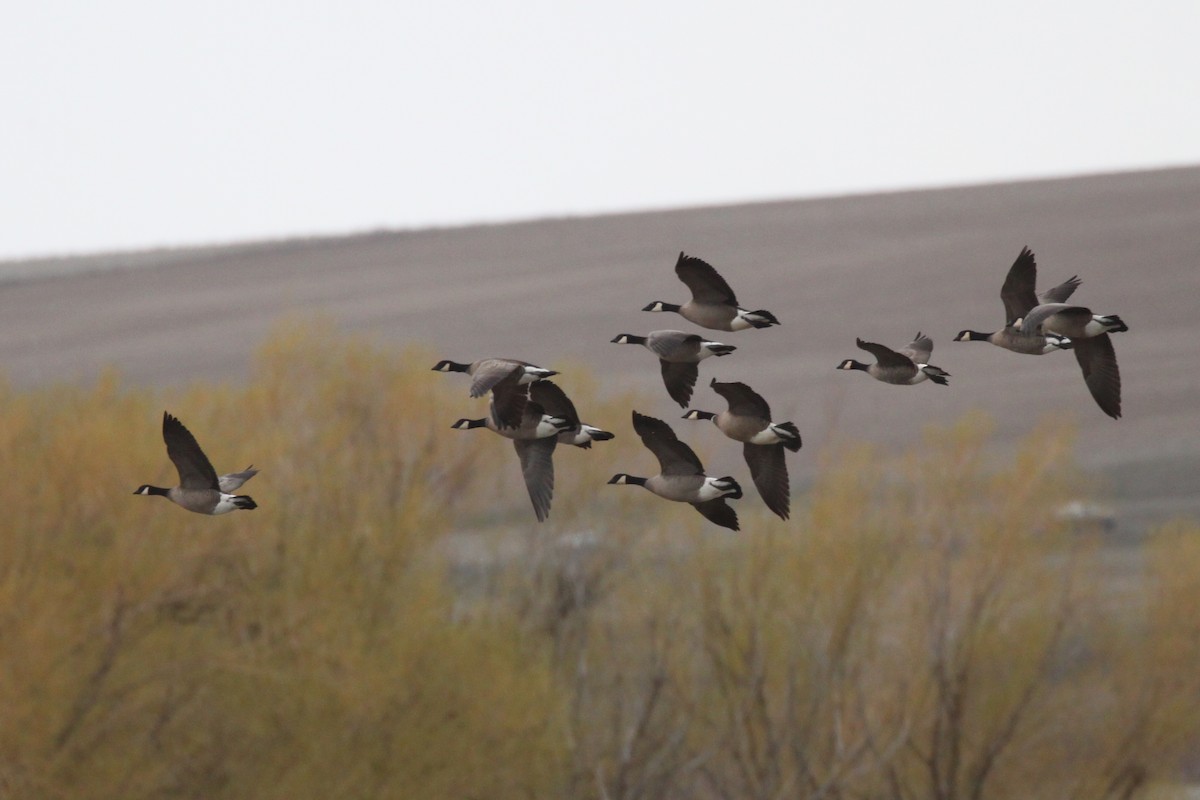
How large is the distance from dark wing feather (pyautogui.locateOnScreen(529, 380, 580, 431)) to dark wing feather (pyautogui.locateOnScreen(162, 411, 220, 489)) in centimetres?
105

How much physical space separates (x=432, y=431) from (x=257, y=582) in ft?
48.1

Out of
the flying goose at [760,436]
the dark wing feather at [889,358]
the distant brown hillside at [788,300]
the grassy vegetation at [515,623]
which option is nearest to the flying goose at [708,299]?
the flying goose at [760,436]

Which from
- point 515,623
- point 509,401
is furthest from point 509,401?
point 515,623

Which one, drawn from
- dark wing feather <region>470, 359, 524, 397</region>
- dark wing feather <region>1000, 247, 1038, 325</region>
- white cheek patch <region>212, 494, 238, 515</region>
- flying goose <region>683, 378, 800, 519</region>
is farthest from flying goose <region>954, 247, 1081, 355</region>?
white cheek patch <region>212, 494, 238, 515</region>

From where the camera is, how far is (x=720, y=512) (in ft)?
18.7

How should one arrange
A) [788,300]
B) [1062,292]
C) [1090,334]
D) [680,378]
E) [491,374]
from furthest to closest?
[788,300], [1062,292], [680,378], [1090,334], [491,374]

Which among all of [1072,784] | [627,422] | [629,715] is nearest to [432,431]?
[627,422]

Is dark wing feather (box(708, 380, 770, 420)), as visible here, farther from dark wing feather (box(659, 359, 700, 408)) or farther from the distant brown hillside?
the distant brown hillside

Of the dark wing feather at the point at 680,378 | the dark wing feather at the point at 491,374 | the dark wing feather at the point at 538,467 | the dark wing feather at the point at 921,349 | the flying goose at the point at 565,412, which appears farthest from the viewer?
the dark wing feather at the point at 921,349

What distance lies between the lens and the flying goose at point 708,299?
586 centimetres

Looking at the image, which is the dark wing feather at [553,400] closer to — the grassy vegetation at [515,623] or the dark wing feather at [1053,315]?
the dark wing feather at [1053,315]

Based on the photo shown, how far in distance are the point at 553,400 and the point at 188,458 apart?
3.91 feet

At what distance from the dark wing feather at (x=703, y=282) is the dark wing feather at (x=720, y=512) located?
677 millimetres

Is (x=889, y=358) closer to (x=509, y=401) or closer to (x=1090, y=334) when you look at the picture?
(x=1090, y=334)
